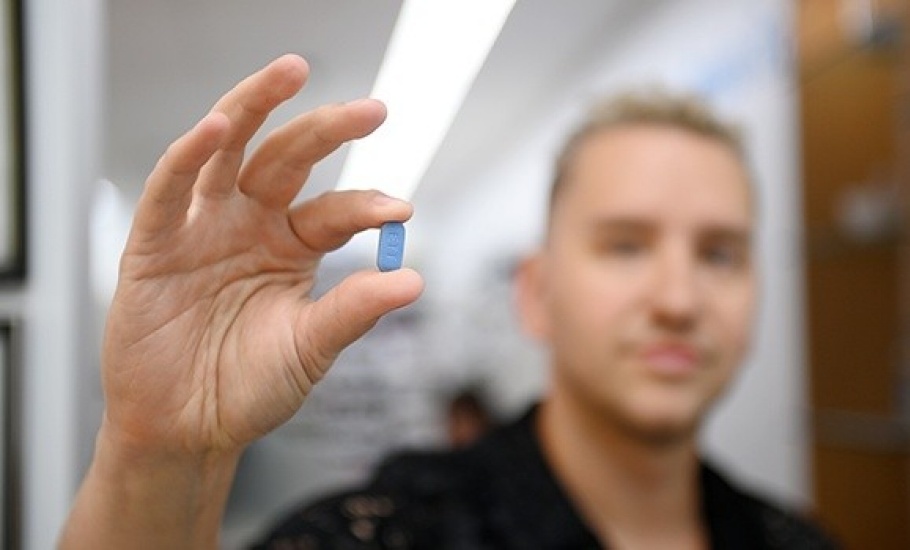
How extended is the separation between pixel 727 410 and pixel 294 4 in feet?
7.02

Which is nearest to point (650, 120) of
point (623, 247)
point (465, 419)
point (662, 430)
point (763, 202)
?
point (623, 247)

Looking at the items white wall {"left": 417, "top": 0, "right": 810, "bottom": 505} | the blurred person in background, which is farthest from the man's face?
the blurred person in background

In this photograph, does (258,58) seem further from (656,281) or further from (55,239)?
(656,281)

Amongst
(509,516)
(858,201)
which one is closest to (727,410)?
(858,201)

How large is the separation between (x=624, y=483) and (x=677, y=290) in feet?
0.76

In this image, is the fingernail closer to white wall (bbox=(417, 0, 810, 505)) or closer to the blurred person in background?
white wall (bbox=(417, 0, 810, 505))

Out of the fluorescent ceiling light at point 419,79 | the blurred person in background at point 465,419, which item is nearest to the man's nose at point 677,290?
the fluorescent ceiling light at point 419,79

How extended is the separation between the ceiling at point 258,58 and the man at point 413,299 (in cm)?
4

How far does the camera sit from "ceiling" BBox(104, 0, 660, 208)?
39 centimetres

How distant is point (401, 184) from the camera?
38 centimetres

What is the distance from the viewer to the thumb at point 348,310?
34cm

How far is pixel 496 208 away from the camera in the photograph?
1.52 m

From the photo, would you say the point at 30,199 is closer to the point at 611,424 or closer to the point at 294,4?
the point at 294,4

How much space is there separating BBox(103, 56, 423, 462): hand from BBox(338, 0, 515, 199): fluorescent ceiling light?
2 centimetres
